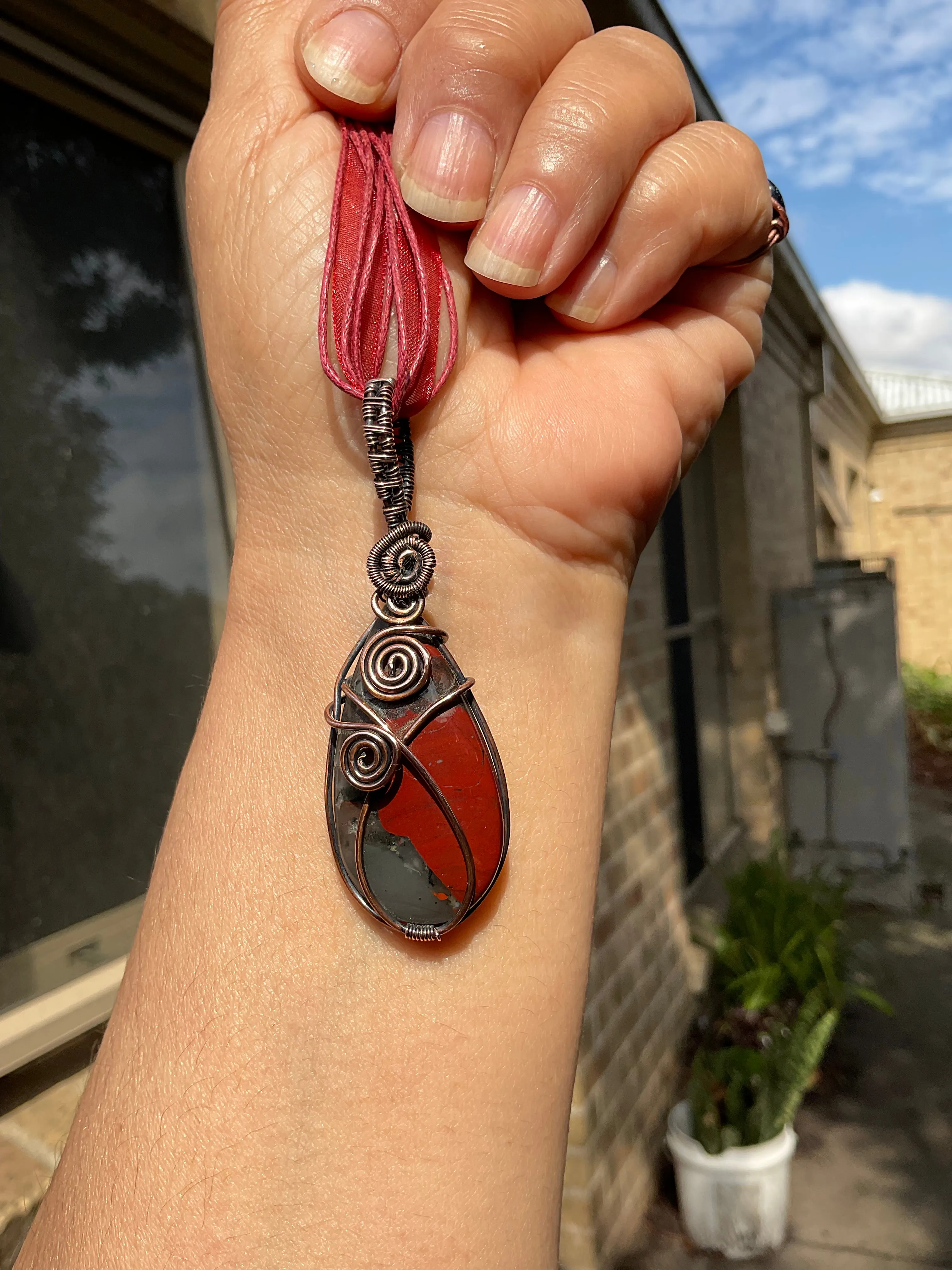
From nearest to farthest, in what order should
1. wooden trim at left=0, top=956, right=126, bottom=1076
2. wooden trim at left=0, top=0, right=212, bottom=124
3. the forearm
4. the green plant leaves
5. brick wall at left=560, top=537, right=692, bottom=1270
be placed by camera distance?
the forearm
wooden trim at left=0, top=956, right=126, bottom=1076
wooden trim at left=0, top=0, right=212, bottom=124
brick wall at left=560, top=537, right=692, bottom=1270
the green plant leaves

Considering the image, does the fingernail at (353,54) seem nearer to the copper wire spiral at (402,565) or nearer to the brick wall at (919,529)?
the copper wire spiral at (402,565)

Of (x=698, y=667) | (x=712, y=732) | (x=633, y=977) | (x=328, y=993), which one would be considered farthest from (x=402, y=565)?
(x=712, y=732)

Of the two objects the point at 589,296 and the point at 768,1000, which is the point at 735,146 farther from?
the point at 768,1000

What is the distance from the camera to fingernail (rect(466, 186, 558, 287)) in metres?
0.92

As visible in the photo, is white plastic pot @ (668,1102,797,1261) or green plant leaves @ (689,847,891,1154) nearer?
white plastic pot @ (668,1102,797,1261)

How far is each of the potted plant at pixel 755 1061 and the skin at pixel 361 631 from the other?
265 centimetres

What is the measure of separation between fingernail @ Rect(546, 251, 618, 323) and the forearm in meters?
0.30

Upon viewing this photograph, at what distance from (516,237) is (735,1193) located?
3.32 meters

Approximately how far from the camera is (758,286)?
1262mm

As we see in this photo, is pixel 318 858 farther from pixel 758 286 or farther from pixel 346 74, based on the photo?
pixel 758 286

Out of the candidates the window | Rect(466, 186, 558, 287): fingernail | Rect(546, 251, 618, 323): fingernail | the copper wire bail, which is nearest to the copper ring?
Rect(546, 251, 618, 323): fingernail

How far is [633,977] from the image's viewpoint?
3215mm

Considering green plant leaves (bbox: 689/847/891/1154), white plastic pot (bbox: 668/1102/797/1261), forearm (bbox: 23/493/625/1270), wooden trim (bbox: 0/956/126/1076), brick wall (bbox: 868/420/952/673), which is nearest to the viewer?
forearm (bbox: 23/493/625/1270)

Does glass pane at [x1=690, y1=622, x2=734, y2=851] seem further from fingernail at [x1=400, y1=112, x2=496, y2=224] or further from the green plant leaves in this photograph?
fingernail at [x1=400, y1=112, x2=496, y2=224]
